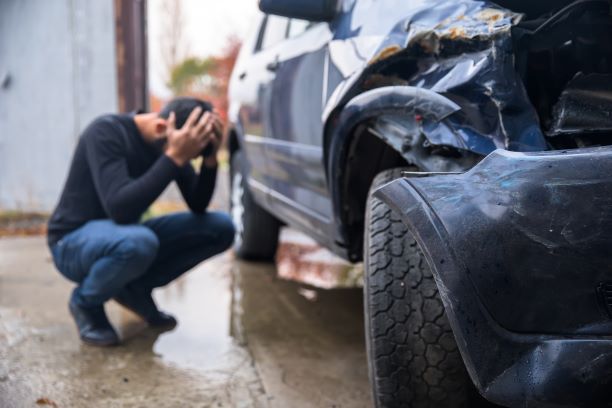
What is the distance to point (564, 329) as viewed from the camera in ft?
3.87

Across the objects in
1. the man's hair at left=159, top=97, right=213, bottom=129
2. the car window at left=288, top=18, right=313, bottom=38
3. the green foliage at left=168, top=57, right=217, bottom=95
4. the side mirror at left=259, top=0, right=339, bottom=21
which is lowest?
the green foliage at left=168, top=57, right=217, bottom=95

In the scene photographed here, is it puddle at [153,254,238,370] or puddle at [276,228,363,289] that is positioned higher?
puddle at [153,254,238,370]

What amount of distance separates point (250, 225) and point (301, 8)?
7.28ft

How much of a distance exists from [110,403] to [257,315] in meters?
1.12

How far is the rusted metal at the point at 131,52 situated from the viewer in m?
5.75

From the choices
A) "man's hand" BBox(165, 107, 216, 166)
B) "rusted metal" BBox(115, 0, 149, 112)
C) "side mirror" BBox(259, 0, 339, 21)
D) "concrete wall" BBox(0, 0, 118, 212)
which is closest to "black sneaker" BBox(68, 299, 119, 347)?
"man's hand" BBox(165, 107, 216, 166)

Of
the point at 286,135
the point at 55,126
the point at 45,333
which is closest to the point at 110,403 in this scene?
the point at 45,333

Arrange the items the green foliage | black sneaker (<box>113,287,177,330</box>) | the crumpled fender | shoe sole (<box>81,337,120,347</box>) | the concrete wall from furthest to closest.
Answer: the green foliage
the concrete wall
black sneaker (<box>113,287,177,330</box>)
shoe sole (<box>81,337,120,347</box>)
the crumpled fender

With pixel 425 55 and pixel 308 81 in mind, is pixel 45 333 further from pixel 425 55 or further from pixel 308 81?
pixel 425 55

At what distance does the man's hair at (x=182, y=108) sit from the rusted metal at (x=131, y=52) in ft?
10.1

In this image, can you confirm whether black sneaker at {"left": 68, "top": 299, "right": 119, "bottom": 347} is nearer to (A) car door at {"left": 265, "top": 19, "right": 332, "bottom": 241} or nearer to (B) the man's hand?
(B) the man's hand

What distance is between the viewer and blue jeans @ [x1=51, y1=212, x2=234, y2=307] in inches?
102

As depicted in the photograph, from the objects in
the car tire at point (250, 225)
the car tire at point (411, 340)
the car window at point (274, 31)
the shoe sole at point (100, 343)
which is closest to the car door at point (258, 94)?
the car window at point (274, 31)

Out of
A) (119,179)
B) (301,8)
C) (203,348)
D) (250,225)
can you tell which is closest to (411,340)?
(301,8)
